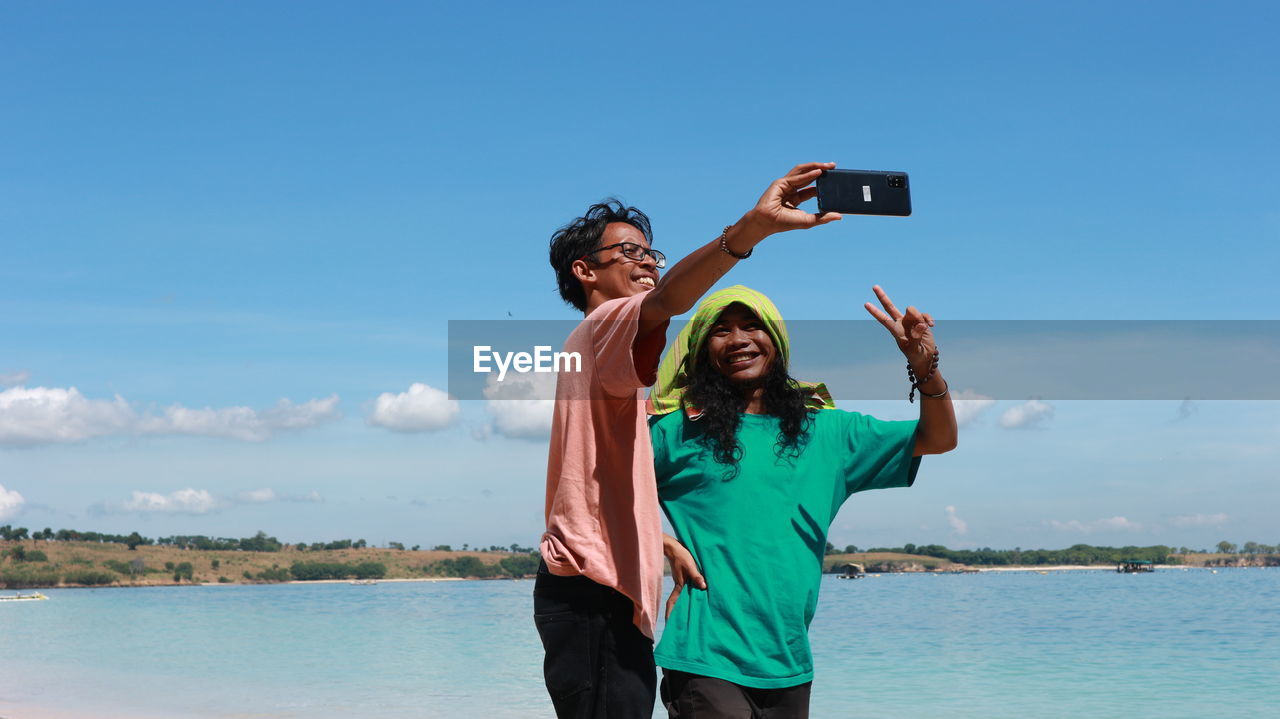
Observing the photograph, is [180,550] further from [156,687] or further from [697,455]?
[697,455]

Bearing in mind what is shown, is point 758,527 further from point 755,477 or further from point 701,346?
point 701,346

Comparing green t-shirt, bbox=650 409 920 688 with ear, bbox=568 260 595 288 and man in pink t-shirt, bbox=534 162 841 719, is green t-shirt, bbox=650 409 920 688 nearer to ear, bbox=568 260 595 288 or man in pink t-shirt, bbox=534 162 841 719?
man in pink t-shirt, bbox=534 162 841 719

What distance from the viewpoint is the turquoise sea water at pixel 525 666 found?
1524 cm

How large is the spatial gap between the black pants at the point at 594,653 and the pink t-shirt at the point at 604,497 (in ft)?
0.14

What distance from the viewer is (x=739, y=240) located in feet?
5.88

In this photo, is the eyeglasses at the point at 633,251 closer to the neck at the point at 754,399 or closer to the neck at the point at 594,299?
the neck at the point at 594,299

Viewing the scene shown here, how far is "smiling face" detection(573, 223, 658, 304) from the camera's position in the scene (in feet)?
8.30

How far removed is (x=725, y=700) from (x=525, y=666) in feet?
61.8

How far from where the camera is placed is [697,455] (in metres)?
2.67

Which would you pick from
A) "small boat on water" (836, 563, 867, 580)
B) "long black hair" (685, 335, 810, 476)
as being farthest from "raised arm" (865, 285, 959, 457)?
"small boat on water" (836, 563, 867, 580)

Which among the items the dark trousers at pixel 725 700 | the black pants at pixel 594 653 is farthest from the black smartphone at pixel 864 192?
the dark trousers at pixel 725 700

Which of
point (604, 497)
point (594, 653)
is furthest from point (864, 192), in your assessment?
point (594, 653)

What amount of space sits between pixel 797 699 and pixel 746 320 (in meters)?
0.90

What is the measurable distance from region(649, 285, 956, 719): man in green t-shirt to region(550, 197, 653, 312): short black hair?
31 cm
